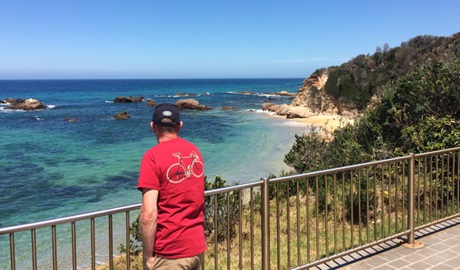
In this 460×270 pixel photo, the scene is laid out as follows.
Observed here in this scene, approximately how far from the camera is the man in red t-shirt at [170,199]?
7.86 feet

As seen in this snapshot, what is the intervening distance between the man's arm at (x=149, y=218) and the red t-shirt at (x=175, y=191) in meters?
0.04

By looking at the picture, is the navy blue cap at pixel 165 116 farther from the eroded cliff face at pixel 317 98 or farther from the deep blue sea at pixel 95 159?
the eroded cliff face at pixel 317 98

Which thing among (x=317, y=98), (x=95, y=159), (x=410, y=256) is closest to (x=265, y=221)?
(x=410, y=256)

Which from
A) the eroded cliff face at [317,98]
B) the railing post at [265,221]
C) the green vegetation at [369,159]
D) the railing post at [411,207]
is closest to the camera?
the railing post at [265,221]

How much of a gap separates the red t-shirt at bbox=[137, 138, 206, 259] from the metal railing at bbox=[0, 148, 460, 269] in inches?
23.9

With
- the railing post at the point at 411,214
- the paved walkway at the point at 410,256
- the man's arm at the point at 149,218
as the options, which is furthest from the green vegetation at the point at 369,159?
the man's arm at the point at 149,218

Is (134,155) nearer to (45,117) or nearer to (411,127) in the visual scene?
(411,127)

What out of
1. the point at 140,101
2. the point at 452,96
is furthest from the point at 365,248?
the point at 140,101

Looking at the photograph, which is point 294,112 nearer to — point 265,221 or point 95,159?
point 95,159

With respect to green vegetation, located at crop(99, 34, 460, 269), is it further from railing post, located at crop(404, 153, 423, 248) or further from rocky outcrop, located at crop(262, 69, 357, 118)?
rocky outcrop, located at crop(262, 69, 357, 118)

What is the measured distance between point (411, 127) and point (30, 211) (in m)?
11.6

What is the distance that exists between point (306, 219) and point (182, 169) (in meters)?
3.10

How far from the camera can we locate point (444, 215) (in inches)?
245

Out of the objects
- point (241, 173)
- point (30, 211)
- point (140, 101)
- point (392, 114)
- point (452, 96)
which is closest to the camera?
point (452, 96)
